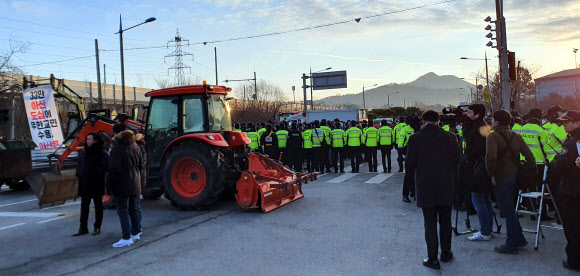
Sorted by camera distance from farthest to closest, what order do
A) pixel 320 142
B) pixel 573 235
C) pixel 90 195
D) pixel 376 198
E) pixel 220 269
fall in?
1. pixel 320 142
2. pixel 376 198
3. pixel 90 195
4. pixel 220 269
5. pixel 573 235

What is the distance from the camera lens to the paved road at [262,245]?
16.8ft

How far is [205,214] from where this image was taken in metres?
8.25

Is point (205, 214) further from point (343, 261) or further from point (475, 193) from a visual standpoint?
point (475, 193)

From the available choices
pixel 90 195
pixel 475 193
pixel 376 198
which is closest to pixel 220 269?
pixel 90 195

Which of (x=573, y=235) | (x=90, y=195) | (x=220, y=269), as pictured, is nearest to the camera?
(x=573, y=235)

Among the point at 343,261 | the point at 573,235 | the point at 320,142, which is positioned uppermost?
the point at 320,142

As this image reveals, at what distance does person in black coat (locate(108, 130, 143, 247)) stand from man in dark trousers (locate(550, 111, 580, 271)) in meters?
5.88

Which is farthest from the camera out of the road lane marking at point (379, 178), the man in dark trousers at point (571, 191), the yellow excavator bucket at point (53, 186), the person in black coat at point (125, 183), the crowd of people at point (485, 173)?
the road lane marking at point (379, 178)

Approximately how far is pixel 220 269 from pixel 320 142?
9.64 m

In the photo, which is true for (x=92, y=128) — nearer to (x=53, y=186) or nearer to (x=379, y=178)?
(x=53, y=186)

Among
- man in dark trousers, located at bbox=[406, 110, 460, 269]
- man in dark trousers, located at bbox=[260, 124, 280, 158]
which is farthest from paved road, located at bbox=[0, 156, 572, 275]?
man in dark trousers, located at bbox=[260, 124, 280, 158]

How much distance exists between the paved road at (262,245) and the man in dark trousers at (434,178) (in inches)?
14.9

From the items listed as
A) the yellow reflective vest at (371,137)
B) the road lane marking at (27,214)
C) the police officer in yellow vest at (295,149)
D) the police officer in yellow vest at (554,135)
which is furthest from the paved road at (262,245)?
the police officer in yellow vest at (295,149)

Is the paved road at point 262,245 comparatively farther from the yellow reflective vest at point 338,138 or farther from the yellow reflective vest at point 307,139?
the yellow reflective vest at point 307,139
